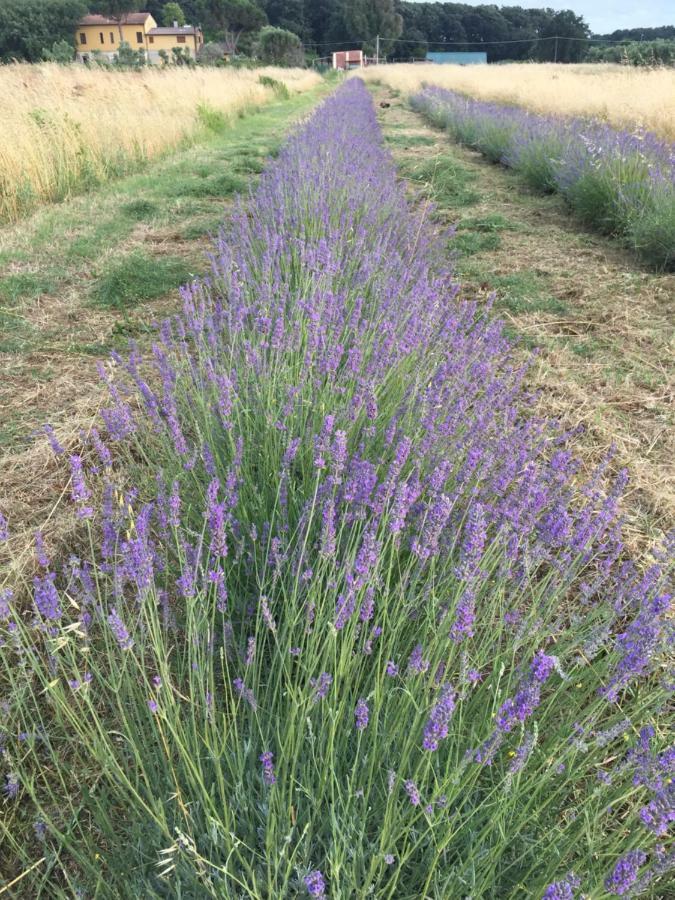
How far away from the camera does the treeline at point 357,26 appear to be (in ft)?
148

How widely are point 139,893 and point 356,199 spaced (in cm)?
433

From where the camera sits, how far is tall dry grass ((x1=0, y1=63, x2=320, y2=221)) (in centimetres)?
659

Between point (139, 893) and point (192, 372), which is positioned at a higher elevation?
point (192, 372)

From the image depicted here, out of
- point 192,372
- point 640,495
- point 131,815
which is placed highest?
point 192,372

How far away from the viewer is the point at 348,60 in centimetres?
5469

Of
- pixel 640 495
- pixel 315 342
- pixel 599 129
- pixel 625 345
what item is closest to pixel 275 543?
pixel 315 342

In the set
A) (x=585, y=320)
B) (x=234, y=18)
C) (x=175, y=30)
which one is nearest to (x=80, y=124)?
(x=585, y=320)

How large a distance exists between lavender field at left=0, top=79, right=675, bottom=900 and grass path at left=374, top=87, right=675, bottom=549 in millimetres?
285

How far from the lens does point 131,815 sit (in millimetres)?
1164

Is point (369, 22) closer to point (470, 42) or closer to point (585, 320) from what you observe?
point (470, 42)

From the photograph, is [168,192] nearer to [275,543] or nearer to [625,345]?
[625,345]

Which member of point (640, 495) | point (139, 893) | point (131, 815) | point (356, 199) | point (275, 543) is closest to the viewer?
point (139, 893)

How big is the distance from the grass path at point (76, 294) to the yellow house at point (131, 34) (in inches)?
2478

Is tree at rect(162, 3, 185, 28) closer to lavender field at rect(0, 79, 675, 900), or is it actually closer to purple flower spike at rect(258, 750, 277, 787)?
lavender field at rect(0, 79, 675, 900)
